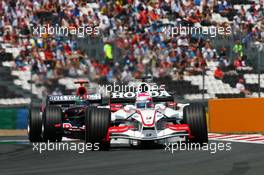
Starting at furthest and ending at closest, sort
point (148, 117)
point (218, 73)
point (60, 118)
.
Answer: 1. point (218, 73)
2. point (60, 118)
3. point (148, 117)

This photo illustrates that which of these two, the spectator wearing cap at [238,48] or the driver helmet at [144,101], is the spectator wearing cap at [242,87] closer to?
the spectator wearing cap at [238,48]

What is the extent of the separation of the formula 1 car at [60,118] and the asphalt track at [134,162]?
1415 mm

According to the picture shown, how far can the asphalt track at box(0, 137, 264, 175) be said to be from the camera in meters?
10.2

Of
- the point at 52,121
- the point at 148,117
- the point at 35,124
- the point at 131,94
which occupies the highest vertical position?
the point at 131,94

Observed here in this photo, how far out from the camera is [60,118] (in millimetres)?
16469

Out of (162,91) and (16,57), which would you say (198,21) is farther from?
(162,91)

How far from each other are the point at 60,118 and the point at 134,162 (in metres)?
5.03

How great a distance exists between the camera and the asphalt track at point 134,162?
402 inches

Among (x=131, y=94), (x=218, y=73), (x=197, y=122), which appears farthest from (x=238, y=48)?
(x=197, y=122)

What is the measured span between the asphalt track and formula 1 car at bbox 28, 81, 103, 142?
141 cm

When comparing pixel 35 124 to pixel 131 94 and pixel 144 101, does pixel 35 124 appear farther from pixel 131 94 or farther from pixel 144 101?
pixel 144 101

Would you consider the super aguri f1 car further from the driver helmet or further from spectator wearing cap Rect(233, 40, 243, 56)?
spectator wearing cap Rect(233, 40, 243, 56)

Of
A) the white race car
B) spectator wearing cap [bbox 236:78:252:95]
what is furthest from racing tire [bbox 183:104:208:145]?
spectator wearing cap [bbox 236:78:252:95]

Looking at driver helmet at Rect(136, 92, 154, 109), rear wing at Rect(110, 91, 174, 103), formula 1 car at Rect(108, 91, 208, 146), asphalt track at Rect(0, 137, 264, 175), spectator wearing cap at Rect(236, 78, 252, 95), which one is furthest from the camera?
spectator wearing cap at Rect(236, 78, 252, 95)
